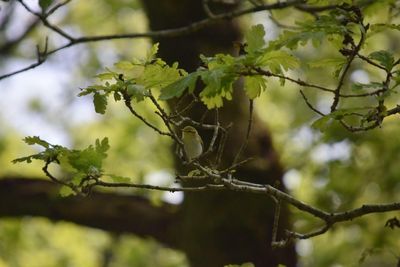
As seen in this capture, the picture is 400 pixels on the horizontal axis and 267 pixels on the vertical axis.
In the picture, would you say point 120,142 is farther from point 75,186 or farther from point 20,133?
point 75,186

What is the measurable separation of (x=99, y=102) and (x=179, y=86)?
0.23 metres

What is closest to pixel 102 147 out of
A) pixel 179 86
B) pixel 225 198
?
pixel 179 86

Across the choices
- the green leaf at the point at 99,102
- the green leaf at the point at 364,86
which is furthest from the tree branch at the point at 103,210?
the green leaf at the point at 364,86

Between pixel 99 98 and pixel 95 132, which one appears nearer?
pixel 99 98

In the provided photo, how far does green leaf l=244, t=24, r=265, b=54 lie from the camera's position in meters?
1.16

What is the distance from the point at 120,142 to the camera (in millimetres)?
4867

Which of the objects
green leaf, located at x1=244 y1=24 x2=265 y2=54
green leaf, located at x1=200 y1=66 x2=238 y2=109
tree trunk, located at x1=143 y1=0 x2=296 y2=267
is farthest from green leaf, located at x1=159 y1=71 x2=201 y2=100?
tree trunk, located at x1=143 y1=0 x2=296 y2=267

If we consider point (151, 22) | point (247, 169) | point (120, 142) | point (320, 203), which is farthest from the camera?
point (120, 142)

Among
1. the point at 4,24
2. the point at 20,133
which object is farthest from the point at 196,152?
the point at 20,133

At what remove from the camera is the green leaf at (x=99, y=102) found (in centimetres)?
125

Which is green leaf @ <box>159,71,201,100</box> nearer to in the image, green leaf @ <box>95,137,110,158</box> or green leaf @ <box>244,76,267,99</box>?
green leaf @ <box>244,76,267,99</box>

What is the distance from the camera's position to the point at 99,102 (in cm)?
126

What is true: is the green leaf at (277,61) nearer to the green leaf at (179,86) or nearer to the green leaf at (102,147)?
the green leaf at (179,86)

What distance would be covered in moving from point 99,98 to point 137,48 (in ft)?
15.6
